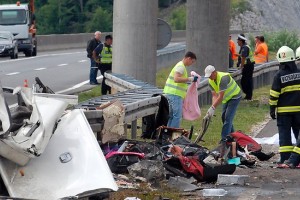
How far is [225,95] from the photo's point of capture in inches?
686

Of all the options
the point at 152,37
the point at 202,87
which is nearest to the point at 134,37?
the point at 152,37

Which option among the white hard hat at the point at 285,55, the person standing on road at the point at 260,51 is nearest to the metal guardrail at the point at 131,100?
the white hard hat at the point at 285,55

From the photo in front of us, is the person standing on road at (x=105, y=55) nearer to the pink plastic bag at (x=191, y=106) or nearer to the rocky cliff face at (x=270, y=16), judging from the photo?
the pink plastic bag at (x=191, y=106)

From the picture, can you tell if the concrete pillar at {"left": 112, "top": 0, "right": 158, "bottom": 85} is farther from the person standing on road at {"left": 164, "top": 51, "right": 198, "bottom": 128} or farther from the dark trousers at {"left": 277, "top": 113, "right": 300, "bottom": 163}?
the dark trousers at {"left": 277, "top": 113, "right": 300, "bottom": 163}

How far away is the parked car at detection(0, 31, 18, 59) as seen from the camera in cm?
4812

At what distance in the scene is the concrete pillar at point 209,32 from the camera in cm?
3005

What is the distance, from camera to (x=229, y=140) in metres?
14.6

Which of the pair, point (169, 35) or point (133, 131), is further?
point (169, 35)

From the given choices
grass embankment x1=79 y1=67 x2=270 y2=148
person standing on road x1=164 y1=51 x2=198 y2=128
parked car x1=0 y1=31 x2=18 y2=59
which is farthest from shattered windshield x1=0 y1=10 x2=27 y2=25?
person standing on road x1=164 y1=51 x2=198 y2=128

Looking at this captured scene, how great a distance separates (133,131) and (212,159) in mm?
3082

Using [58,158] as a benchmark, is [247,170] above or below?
below

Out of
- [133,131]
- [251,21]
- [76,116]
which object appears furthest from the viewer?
[251,21]

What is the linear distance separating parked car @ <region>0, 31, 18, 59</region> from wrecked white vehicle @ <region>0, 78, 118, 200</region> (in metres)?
38.7

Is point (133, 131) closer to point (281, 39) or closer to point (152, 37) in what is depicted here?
point (152, 37)
